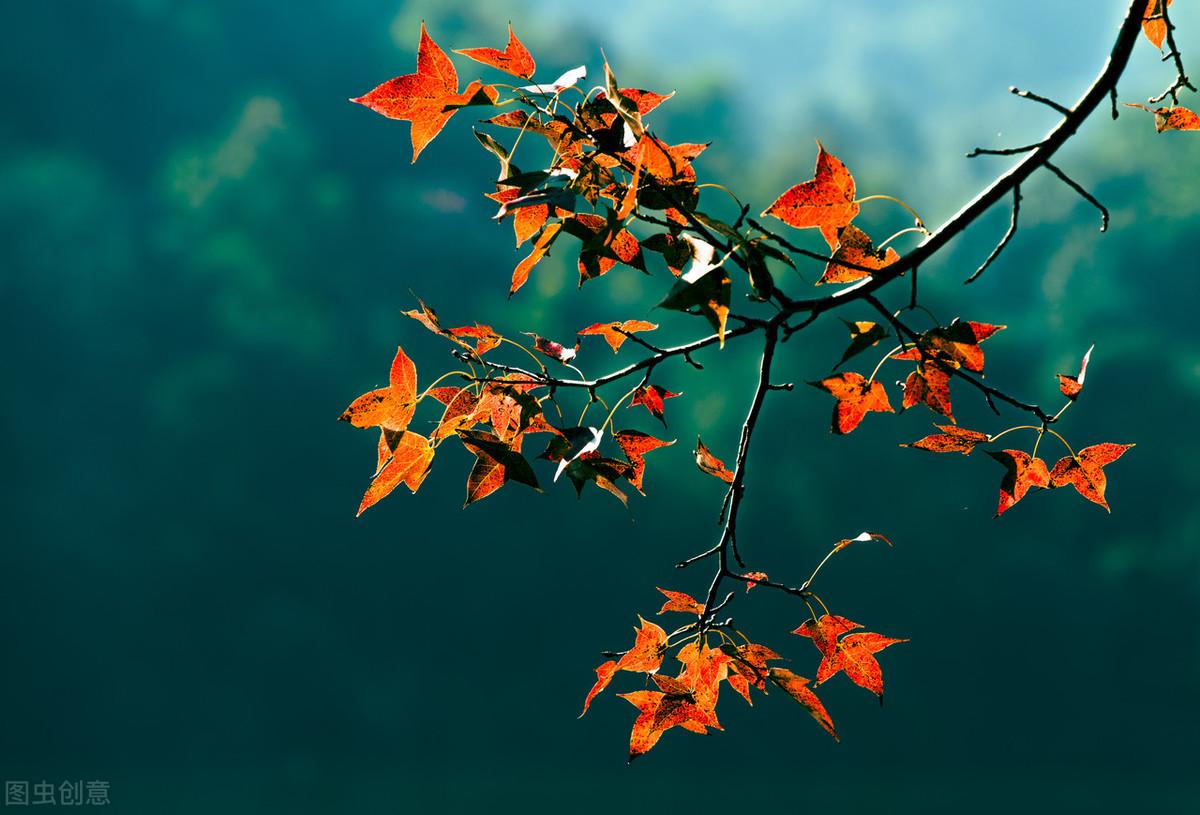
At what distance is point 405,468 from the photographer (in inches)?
25.0

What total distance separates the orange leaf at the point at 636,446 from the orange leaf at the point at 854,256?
20 cm

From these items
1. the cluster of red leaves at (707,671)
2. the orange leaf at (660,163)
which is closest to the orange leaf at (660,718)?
the cluster of red leaves at (707,671)

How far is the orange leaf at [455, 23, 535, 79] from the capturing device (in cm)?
57

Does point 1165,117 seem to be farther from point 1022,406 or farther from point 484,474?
point 484,474

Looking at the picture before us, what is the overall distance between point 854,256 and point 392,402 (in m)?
0.34

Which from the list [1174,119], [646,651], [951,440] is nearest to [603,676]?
[646,651]

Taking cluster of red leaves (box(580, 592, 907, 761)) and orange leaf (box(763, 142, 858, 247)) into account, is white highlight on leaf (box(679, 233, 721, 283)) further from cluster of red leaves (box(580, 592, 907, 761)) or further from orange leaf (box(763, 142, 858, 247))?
cluster of red leaves (box(580, 592, 907, 761))

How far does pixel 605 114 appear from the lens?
595 mm

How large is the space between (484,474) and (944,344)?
0.35 meters

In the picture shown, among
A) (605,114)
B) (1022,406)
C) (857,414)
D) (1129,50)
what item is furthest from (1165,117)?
(605,114)

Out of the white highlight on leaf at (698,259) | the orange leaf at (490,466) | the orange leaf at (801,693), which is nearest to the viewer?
the white highlight on leaf at (698,259)

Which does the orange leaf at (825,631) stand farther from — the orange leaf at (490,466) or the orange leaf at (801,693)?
the orange leaf at (490,466)

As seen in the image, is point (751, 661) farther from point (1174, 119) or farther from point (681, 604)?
point (1174, 119)

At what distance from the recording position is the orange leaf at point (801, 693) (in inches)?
28.8
